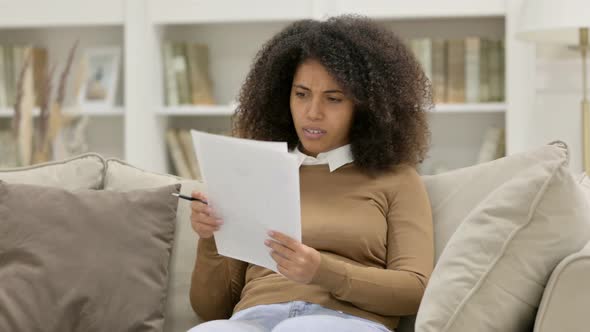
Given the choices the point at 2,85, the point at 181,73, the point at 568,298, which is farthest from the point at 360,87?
the point at 2,85

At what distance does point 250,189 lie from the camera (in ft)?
4.98

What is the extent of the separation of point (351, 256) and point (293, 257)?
0.72 ft

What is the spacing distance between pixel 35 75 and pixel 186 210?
1977 mm

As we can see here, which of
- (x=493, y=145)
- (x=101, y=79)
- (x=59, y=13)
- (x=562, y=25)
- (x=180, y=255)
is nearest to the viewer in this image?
(x=180, y=255)

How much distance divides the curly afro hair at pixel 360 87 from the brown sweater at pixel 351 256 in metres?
0.07

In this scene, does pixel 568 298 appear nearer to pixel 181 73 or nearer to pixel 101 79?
pixel 181 73

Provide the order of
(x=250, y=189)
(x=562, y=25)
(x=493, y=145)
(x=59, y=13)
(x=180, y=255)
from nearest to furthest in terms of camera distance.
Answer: (x=250, y=189) < (x=180, y=255) < (x=562, y=25) < (x=493, y=145) < (x=59, y=13)

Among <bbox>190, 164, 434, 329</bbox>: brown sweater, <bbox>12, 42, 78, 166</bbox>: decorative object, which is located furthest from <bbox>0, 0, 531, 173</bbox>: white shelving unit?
<bbox>190, 164, 434, 329</bbox>: brown sweater

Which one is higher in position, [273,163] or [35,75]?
[35,75]

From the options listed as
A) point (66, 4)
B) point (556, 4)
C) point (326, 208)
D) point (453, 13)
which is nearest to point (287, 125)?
point (326, 208)

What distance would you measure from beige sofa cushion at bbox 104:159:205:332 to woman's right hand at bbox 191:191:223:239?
0.37m

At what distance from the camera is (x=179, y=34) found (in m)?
3.84

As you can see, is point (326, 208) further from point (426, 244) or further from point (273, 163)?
point (273, 163)

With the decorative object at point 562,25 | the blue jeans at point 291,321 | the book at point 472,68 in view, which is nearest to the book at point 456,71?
the book at point 472,68
